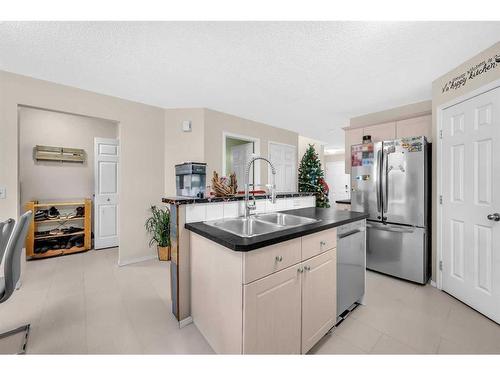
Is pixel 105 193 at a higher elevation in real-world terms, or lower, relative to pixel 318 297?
higher

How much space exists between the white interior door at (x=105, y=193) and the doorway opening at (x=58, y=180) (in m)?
0.03

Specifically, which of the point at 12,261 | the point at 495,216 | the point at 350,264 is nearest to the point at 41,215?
the point at 12,261

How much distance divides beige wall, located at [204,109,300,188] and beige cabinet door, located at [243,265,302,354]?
2630mm

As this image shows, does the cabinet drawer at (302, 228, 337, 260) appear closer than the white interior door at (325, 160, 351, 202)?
Yes

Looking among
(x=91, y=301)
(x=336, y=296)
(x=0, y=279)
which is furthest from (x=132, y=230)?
(x=336, y=296)

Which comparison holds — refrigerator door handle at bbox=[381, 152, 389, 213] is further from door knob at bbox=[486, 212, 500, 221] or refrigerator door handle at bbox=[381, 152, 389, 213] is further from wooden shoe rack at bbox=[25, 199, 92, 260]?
wooden shoe rack at bbox=[25, 199, 92, 260]

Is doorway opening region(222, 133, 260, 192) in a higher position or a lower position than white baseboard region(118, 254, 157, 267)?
higher

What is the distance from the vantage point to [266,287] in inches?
47.3

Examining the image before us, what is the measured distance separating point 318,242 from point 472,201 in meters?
1.77

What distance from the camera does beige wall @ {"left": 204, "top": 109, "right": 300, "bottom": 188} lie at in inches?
144

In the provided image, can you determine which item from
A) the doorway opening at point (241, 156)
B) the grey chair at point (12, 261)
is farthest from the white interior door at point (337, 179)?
the grey chair at point (12, 261)

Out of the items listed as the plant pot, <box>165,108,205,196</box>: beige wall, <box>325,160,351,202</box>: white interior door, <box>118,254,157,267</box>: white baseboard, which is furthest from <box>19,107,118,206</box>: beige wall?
<box>325,160,351,202</box>: white interior door

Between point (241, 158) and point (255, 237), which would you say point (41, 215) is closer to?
point (241, 158)

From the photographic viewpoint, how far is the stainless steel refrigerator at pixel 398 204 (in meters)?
2.51
